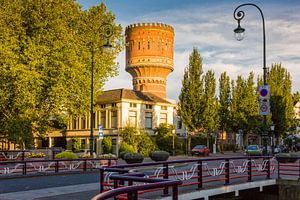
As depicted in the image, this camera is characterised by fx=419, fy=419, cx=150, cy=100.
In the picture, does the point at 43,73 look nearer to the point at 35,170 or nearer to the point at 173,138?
the point at 35,170

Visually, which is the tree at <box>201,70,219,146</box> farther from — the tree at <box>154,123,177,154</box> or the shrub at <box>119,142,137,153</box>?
the shrub at <box>119,142,137,153</box>

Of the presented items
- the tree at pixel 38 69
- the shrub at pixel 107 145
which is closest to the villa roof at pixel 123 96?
the shrub at pixel 107 145

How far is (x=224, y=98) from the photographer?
6444 cm

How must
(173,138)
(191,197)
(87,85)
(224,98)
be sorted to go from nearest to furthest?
(191,197) < (87,85) < (173,138) < (224,98)

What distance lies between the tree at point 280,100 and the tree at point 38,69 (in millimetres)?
35198

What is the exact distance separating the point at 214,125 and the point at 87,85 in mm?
22299

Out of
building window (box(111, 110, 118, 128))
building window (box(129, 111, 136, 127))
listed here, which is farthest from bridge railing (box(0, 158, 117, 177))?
building window (box(129, 111, 136, 127))

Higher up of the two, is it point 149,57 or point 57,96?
point 149,57

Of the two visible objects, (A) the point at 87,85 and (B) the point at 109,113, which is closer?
(A) the point at 87,85

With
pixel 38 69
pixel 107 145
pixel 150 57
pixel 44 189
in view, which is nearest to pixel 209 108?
pixel 107 145

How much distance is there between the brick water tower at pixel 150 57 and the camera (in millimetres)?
75688

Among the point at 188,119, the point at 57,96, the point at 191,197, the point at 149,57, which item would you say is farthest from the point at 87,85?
the point at 149,57

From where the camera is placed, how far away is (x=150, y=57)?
75.4 meters

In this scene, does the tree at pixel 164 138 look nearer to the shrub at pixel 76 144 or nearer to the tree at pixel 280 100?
the shrub at pixel 76 144
